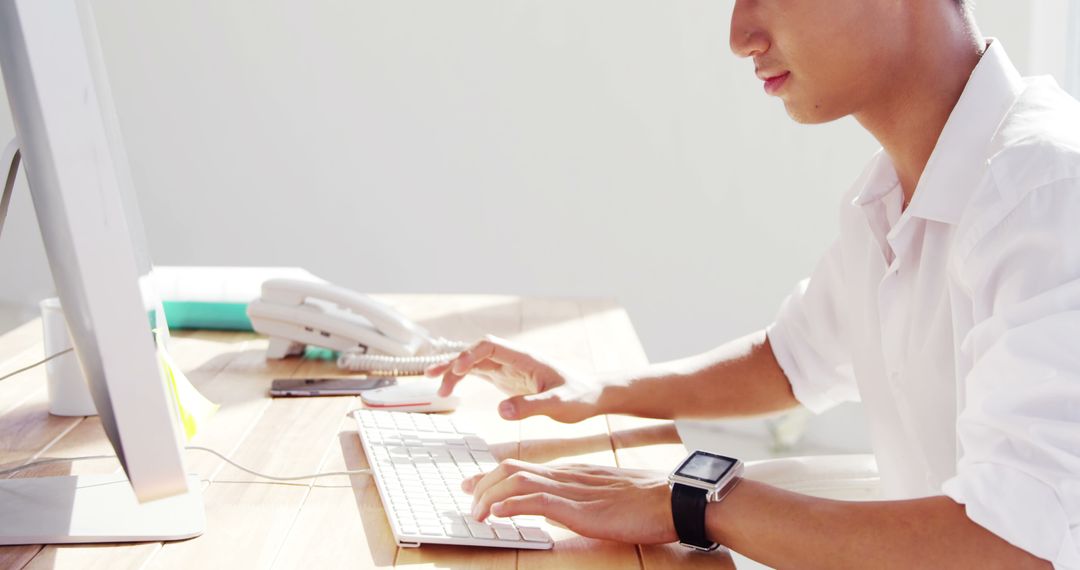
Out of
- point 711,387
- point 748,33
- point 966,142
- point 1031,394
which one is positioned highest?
point 748,33

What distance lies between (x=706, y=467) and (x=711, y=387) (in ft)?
1.49

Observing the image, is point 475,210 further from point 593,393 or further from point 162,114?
point 593,393

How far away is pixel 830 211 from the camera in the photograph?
3.55 metres

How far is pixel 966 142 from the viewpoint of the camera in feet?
3.73

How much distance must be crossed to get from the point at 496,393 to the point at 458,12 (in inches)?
86.1

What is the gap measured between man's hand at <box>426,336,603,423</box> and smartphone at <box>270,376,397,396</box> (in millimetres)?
96

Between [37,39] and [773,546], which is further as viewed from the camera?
[773,546]

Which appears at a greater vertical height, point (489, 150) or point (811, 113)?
point (811, 113)

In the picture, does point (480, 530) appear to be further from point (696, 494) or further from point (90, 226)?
point (90, 226)

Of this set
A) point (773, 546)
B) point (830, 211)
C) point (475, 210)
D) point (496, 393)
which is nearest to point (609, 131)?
point (475, 210)

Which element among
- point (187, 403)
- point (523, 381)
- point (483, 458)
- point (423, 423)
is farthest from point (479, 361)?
point (187, 403)

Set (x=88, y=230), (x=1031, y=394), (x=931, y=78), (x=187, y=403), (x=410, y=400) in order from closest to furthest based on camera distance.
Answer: (x=88, y=230) → (x=1031, y=394) → (x=931, y=78) → (x=187, y=403) → (x=410, y=400)

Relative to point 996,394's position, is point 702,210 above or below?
below

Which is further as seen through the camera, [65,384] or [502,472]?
[65,384]
